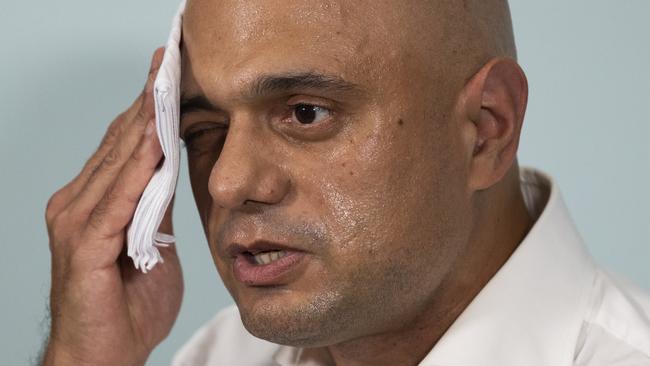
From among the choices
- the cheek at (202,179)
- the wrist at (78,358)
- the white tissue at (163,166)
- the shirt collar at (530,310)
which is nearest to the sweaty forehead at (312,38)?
the white tissue at (163,166)

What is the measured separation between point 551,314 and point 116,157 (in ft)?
2.84

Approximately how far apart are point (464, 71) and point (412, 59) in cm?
11

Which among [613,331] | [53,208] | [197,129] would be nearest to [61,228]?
[53,208]

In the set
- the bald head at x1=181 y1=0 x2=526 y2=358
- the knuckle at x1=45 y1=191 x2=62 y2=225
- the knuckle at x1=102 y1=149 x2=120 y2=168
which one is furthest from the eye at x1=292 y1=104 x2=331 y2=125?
the knuckle at x1=45 y1=191 x2=62 y2=225

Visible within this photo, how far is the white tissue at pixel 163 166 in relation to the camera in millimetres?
2094

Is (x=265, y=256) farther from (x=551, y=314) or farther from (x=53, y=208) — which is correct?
(x=53, y=208)

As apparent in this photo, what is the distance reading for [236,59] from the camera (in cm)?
201

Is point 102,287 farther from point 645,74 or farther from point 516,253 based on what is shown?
point 645,74

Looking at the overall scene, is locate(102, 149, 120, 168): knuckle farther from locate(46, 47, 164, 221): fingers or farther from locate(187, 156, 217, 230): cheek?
locate(187, 156, 217, 230): cheek

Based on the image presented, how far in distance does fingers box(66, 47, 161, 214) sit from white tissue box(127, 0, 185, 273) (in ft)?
0.26

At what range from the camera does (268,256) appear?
6.69 ft

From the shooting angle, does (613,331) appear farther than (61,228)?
No

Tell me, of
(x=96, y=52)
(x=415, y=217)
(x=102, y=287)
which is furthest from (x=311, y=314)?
(x=96, y=52)

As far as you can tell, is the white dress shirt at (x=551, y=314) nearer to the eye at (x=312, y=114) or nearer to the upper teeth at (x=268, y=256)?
the upper teeth at (x=268, y=256)
